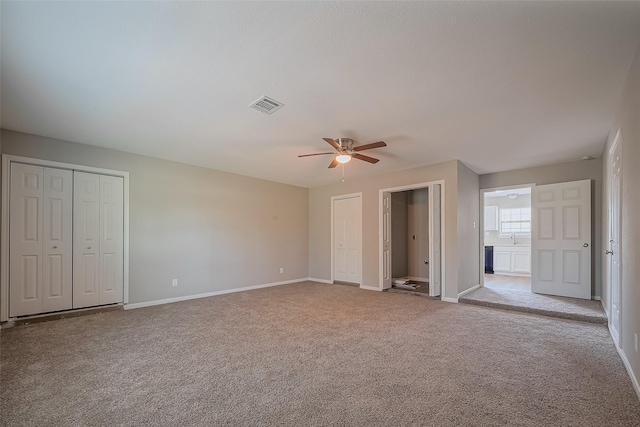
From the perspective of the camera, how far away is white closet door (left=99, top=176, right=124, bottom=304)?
449cm

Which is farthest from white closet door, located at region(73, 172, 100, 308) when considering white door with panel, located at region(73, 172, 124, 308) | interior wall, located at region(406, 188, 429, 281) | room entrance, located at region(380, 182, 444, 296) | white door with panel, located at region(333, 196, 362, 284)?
interior wall, located at region(406, 188, 429, 281)

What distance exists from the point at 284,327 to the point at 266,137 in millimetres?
2489

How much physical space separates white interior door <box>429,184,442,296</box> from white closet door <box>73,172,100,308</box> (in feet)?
17.9

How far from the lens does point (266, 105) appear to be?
9.83ft

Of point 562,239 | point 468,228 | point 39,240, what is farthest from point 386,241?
point 39,240

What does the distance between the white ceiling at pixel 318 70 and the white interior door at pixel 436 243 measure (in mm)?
1316

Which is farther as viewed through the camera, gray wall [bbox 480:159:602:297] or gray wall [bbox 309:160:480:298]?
gray wall [bbox 309:160:480:298]

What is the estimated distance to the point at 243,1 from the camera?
171 cm

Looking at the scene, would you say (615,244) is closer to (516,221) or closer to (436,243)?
(436,243)

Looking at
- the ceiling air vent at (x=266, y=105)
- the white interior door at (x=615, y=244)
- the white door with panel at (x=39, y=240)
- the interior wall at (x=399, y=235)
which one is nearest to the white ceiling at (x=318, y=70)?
the ceiling air vent at (x=266, y=105)

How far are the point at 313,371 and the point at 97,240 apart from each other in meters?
3.96

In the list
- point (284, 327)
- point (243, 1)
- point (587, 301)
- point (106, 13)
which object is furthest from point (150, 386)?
point (587, 301)

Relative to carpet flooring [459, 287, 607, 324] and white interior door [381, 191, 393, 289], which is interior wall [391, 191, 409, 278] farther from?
carpet flooring [459, 287, 607, 324]

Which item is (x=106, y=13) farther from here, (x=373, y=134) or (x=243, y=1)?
(x=373, y=134)
